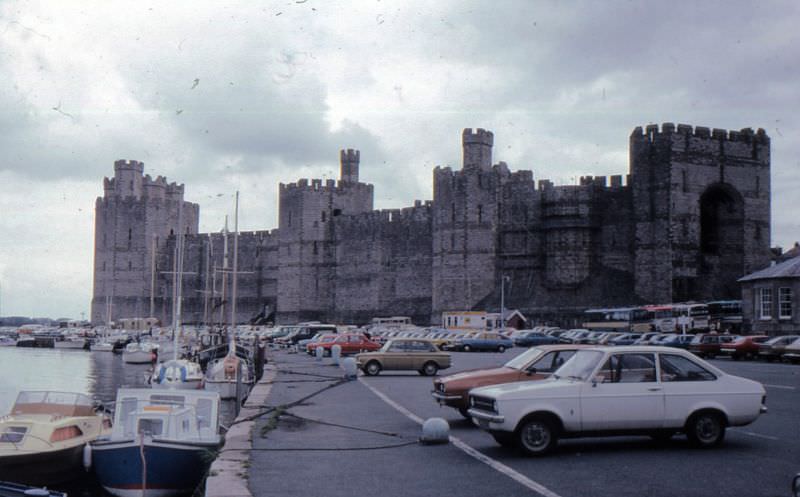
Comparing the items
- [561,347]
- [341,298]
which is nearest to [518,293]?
[341,298]

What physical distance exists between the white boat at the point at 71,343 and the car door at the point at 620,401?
65.5 m

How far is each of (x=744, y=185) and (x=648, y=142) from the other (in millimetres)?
5897

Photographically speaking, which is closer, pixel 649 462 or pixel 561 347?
pixel 649 462

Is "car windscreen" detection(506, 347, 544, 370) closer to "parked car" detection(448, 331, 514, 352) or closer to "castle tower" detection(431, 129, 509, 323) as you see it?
"parked car" detection(448, 331, 514, 352)

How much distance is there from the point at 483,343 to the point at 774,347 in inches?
489

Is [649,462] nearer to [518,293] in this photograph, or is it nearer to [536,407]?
[536,407]

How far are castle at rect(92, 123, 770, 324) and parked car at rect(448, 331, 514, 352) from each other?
10.3 meters

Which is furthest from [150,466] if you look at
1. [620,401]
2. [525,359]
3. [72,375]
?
[72,375]

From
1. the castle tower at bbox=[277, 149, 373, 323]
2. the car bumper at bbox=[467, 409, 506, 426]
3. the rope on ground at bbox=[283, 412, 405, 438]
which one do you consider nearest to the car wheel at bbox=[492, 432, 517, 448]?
the car bumper at bbox=[467, 409, 506, 426]

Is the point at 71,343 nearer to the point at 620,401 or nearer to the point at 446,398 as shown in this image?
the point at 446,398

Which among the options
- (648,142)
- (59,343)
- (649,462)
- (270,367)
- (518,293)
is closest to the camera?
(649,462)

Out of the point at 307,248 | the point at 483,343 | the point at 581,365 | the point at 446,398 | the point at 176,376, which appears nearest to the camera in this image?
the point at 581,365

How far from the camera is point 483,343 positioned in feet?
126

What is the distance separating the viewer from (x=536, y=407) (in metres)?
9.81
